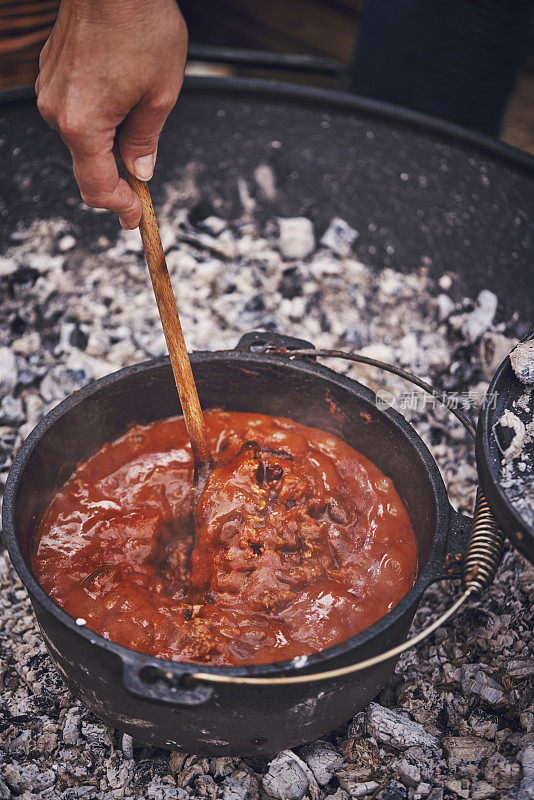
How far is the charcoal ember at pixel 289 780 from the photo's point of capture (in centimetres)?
178

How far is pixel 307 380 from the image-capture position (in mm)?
2248

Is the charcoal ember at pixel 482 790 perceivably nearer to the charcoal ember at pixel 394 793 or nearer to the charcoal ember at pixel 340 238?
the charcoal ember at pixel 394 793

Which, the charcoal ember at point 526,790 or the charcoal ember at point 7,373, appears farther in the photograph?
the charcoal ember at point 7,373

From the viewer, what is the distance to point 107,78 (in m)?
1.54

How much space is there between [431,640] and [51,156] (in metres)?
2.75

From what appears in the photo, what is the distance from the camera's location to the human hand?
154 centimetres

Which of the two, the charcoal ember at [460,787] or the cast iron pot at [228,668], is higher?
the cast iron pot at [228,668]

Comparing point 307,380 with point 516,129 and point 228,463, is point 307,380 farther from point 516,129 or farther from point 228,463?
point 516,129

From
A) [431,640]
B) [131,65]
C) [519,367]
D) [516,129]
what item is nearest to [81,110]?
[131,65]

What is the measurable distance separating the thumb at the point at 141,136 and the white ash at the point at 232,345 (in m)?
1.32

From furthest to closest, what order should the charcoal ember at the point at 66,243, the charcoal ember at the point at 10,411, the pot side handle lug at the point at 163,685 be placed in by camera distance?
the charcoal ember at the point at 66,243
the charcoal ember at the point at 10,411
the pot side handle lug at the point at 163,685

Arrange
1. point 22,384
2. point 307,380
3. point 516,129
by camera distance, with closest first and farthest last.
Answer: point 307,380 → point 22,384 → point 516,129

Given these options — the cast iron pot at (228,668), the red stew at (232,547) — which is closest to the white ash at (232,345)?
the cast iron pot at (228,668)

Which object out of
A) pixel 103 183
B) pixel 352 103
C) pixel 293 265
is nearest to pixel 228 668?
pixel 103 183
